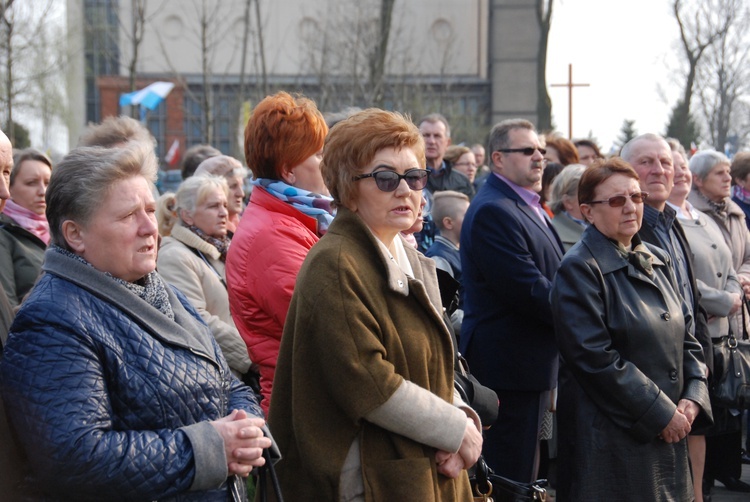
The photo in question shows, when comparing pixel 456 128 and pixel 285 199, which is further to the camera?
pixel 456 128

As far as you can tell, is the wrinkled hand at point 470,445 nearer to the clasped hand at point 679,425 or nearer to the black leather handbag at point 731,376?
the clasped hand at point 679,425

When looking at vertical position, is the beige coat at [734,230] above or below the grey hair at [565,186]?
below

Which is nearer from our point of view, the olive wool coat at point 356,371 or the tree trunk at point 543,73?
the olive wool coat at point 356,371

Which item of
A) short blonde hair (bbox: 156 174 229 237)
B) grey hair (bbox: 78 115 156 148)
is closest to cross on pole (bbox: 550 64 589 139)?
short blonde hair (bbox: 156 174 229 237)

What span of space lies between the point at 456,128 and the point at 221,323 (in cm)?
2753

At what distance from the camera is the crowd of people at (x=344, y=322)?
104 inches

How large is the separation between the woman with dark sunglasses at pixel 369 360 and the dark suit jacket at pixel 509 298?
6.60 ft

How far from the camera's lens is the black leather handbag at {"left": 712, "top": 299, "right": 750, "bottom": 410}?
5.52 m

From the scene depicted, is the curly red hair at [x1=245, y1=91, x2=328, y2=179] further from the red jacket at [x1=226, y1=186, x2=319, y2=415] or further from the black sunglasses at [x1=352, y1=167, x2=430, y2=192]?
the black sunglasses at [x1=352, y1=167, x2=430, y2=192]

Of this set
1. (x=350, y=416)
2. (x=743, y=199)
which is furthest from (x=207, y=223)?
(x=743, y=199)

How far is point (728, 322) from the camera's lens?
19.9ft

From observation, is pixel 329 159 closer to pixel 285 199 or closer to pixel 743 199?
pixel 285 199

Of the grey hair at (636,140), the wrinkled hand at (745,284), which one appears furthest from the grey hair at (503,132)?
the wrinkled hand at (745,284)

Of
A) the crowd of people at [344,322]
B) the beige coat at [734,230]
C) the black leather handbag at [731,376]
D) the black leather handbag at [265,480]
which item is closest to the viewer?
the crowd of people at [344,322]
